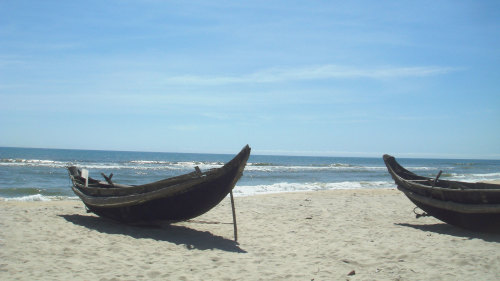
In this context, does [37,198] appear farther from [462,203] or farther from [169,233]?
[462,203]

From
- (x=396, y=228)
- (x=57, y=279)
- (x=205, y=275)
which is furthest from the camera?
(x=396, y=228)

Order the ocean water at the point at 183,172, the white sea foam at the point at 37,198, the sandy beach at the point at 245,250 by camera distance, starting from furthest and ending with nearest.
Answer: the ocean water at the point at 183,172 < the white sea foam at the point at 37,198 < the sandy beach at the point at 245,250

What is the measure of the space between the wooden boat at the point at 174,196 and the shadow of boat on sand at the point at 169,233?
23 cm

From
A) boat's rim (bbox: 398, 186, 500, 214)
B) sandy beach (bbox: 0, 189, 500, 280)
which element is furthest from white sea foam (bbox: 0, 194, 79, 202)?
boat's rim (bbox: 398, 186, 500, 214)

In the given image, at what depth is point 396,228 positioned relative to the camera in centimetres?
860

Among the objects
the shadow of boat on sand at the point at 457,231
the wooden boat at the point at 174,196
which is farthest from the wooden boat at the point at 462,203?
the wooden boat at the point at 174,196

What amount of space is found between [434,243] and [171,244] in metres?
4.44

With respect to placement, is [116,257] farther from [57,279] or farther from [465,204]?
[465,204]

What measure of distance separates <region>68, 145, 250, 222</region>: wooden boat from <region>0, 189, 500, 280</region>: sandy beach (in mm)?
354

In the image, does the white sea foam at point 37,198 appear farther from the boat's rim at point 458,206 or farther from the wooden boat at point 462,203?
the boat's rim at point 458,206

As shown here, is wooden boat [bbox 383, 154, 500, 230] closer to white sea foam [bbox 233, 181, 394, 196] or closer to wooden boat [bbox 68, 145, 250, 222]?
wooden boat [bbox 68, 145, 250, 222]

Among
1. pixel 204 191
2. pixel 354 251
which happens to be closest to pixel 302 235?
pixel 354 251

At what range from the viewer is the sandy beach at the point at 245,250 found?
5.11 metres

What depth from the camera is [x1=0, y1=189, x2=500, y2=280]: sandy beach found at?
16.8ft
